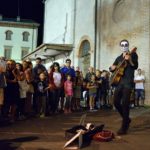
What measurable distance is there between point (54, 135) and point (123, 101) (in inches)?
65.7

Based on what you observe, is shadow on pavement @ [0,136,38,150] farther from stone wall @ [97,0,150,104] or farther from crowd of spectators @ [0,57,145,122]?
stone wall @ [97,0,150,104]

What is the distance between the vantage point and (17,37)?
2778 inches

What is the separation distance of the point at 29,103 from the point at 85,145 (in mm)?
5656

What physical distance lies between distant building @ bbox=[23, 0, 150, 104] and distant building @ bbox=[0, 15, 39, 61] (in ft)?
127

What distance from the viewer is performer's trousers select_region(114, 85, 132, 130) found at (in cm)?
881

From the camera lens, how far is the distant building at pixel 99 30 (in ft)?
60.7

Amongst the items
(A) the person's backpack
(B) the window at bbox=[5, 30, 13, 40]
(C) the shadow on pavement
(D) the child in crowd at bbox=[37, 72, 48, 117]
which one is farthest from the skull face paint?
(B) the window at bbox=[5, 30, 13, 40]

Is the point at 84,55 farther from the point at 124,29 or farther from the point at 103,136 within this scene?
the point at 103,136

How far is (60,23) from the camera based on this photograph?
30.6 metres

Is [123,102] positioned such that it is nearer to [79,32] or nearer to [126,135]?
[126,135]

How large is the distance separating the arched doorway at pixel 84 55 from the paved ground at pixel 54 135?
12.2 m

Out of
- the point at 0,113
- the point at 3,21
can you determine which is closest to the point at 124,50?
the point at 0,113

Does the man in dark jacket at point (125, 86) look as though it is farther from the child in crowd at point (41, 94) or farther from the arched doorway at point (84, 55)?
the arched doorway at point (84, 55)

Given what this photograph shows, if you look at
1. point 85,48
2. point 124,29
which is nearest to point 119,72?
point 124,29
